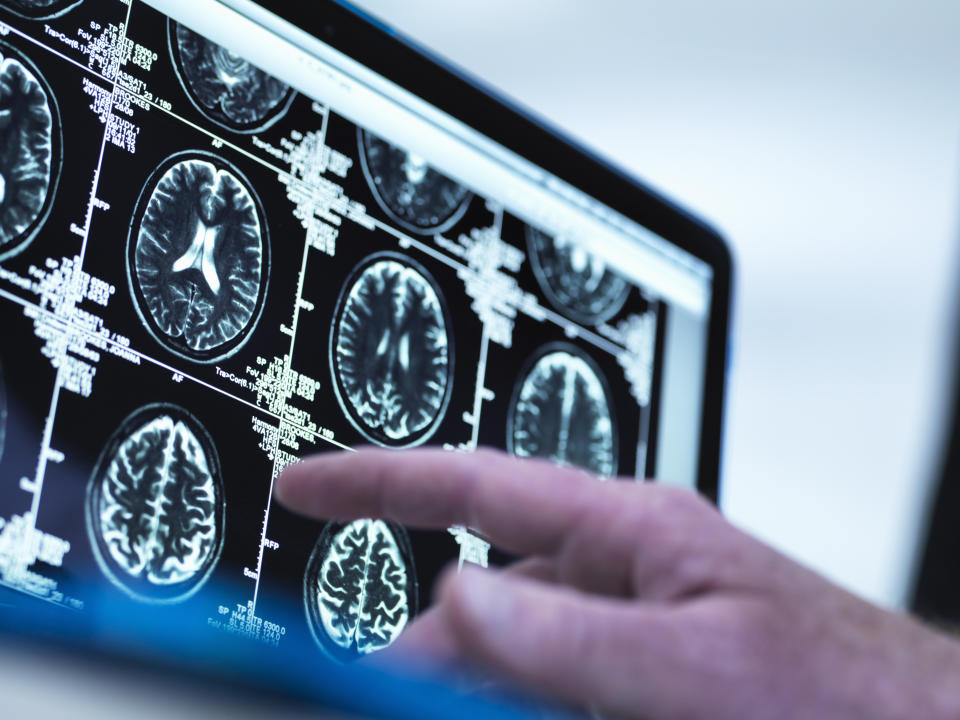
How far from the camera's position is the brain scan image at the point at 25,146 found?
617mm

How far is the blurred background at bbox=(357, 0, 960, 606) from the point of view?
164 cm

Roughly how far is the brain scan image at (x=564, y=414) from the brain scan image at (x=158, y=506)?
255 millimetres

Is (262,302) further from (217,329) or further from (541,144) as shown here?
(541,144)

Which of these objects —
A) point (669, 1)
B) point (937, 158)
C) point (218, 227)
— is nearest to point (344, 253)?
point (218, 227)

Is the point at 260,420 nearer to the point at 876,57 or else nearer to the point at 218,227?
the point at 218,227

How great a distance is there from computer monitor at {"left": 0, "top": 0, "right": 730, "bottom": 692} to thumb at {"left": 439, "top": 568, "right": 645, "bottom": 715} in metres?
0.14

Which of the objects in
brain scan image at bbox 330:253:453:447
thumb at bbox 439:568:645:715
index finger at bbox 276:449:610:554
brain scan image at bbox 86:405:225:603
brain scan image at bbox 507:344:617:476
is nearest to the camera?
thumb at bbox 439:568:645:715

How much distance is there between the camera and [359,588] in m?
0.73

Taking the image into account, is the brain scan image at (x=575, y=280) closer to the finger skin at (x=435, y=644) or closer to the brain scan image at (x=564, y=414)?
the brain scan image at (x=564, y=414)

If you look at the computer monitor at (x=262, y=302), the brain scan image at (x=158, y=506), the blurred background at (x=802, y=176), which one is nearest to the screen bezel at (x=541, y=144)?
the computer monitor at (x=262, y=302)

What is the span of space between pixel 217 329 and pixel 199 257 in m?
0.04

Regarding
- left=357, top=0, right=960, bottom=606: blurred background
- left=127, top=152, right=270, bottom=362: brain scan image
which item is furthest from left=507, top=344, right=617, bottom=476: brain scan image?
left=357, top=0, right=960, bottom=606: blurred background

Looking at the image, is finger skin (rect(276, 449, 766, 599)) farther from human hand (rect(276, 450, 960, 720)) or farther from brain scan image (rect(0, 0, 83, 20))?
brain scan image (rect(0, 0, 83, 20))

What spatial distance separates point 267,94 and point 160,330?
0.55ft
